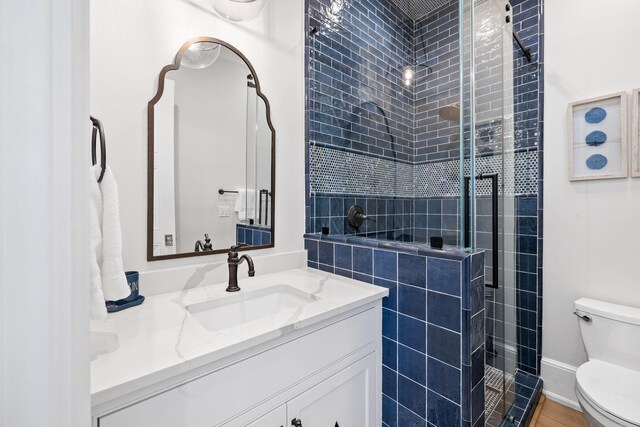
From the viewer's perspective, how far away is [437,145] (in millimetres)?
2275

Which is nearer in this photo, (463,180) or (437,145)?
(463,180)

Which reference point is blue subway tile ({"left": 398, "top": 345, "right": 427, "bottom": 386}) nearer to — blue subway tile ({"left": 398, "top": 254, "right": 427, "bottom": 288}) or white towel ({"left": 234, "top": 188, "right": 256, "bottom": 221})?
blue subway tile ({"left": 398, "top": 254, "right": 427, "bottom": 288})

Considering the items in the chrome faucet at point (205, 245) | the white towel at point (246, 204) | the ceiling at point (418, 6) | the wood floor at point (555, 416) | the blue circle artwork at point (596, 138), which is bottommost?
the wood floor at point (555, 416)

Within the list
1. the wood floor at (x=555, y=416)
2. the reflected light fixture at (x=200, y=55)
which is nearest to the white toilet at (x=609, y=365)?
the wood floor at (x=555, y=416)

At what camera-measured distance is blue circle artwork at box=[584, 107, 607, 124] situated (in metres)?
1.64

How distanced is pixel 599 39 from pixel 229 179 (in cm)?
225

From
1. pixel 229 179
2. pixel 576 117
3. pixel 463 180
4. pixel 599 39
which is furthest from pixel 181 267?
pixel 599 39

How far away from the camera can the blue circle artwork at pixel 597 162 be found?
1.64 m

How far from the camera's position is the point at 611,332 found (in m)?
1.49

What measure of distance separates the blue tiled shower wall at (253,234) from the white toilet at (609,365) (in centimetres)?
164

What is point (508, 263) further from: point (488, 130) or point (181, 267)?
point (181, 267)

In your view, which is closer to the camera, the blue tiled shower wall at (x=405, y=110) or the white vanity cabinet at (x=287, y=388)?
the white vanity cabinet at (x=287, y=388)

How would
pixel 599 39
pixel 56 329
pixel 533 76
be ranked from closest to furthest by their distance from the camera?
pixel 56 329
pixel 599 39
pixel 533 76

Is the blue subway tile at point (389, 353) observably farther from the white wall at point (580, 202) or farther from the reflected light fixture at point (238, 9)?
the reflected light fixture at point (238, 9)
